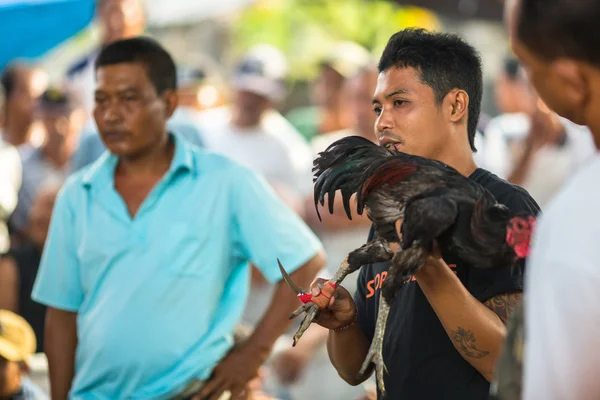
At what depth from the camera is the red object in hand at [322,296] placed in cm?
249

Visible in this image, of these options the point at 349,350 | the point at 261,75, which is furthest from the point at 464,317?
the point at 261,75

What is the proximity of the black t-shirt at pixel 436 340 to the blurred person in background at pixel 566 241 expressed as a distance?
68cm

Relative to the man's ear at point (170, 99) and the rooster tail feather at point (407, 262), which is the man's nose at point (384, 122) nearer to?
the rooster tail feather at point (407, 262)

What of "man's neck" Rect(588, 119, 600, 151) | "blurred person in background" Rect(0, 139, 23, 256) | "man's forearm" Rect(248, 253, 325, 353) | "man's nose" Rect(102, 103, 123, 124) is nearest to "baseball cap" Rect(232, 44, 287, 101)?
"blurred person in background" Rect(0, 139, 23, 256)

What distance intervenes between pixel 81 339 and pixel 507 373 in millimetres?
2535

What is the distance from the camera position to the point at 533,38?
1803 mm

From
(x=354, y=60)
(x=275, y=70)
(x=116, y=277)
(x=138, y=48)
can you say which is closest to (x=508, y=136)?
(x=354, y=60)

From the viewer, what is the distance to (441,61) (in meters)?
2.79

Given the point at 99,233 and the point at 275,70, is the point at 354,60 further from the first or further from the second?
the point at 99,233

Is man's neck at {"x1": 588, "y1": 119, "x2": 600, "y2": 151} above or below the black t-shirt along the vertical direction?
above

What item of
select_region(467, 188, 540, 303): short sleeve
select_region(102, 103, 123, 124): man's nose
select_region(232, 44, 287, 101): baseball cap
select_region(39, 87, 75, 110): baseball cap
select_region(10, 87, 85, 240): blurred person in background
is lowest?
select_region(10, 87, 85, 240): blurred person in background

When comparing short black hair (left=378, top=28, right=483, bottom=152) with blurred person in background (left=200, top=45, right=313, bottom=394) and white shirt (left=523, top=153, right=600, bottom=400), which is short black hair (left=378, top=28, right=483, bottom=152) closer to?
white shirt (left=523, top=153, right=600, bottom=400)

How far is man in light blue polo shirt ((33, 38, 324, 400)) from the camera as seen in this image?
3.91 m

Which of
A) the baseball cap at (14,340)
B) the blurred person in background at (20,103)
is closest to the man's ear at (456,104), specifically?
the baseball cap at (14,340)
